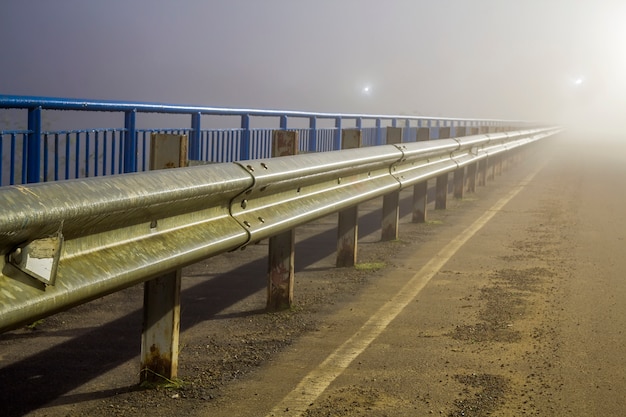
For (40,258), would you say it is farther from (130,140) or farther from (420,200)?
(420,200)

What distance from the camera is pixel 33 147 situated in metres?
6.92

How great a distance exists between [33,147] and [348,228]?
12.3 ft

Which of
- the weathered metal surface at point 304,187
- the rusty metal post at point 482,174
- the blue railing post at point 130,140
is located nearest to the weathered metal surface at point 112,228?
the weathered metal surface at point 304,187

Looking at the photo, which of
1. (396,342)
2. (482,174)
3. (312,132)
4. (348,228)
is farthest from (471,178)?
(396,342)

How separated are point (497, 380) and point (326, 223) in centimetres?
884

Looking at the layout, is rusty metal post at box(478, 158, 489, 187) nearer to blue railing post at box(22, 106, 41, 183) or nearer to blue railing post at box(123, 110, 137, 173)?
blue railing post at box(123, 110, 137, 173)

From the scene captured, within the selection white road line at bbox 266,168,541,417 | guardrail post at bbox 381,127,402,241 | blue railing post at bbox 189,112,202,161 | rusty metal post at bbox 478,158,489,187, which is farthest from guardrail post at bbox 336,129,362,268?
rusty metal post at bbox 478,158,489,187

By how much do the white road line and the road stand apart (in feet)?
0.04

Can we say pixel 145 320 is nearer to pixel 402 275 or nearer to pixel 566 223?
pixel 402 275

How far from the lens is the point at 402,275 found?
9.50 metres

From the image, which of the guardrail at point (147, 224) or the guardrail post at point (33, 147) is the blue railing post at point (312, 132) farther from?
the guardrail post at point (33, 147)

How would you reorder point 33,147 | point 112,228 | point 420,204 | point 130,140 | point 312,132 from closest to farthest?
point 112,228
point 33,147
point 130,140
point 420,204
point 312,132

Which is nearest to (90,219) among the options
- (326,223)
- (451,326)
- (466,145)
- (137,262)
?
(137,262)

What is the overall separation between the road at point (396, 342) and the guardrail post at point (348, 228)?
22 cm
